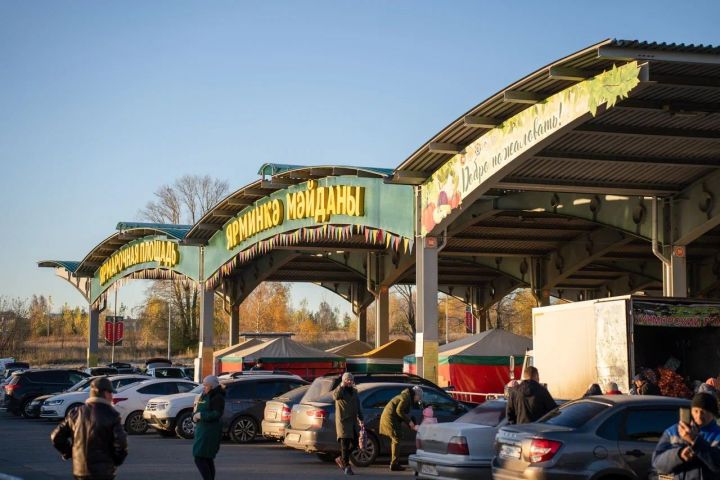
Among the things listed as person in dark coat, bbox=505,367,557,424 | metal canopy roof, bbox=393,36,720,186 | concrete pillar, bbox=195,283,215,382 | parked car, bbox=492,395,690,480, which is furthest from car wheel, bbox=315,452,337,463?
concrete pillar, bbox=195,283,215,382

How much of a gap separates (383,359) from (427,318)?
1394cm

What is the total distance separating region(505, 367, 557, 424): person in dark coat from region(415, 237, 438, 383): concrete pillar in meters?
12.3

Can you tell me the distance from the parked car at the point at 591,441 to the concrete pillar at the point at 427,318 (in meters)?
14.9

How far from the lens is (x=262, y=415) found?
82.5ft

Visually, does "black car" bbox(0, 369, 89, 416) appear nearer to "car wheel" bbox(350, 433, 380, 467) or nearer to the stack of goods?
"car wheel" bbox(350, 433, 380, 467)

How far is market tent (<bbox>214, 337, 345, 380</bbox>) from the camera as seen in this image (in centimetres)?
3966

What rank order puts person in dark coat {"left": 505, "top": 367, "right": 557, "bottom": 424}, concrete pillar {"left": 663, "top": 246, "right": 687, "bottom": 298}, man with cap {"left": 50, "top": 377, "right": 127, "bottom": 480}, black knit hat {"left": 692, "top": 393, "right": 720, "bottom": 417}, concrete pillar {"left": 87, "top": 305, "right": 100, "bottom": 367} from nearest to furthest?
black knit hat {"left": 692, "top": 393, "right": 720, "bottom": 417}
man with cap {"left": 50, "top": 377, "right": 127, "bottom": 480}
person in dark coat {"left": 505, "top": 367, "right": 557, "bottom": 424}
concrete pillar {"left": 663, "top": 246, "right": 687, "bottom": 298}
concrete pillar {"left": 87, "top": 305, "right": 100, "bottom": 367}

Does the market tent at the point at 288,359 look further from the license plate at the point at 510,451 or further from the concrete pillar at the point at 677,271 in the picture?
the license plate at the point at 510,451

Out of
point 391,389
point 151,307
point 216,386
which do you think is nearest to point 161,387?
point 391,389

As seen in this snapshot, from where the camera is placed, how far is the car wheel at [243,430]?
25.0 meters

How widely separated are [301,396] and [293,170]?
12065mm

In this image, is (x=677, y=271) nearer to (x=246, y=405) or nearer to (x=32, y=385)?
(x=246, y=405)

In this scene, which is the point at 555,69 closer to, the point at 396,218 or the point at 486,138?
the point at 486,138

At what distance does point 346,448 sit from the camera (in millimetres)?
18297
